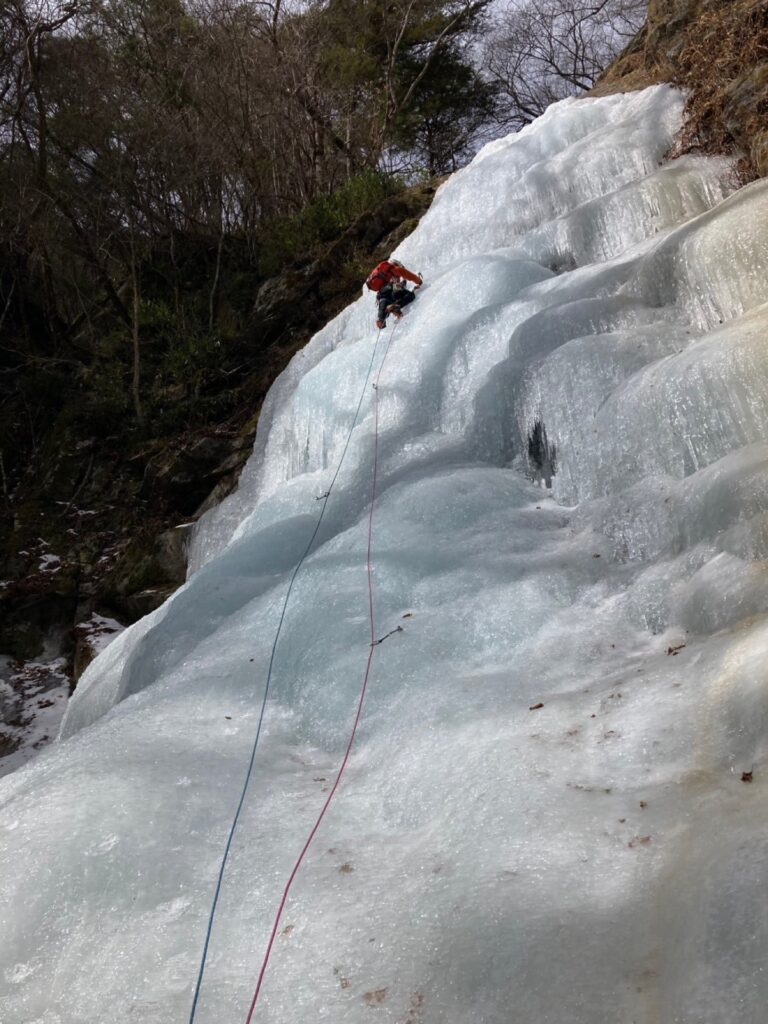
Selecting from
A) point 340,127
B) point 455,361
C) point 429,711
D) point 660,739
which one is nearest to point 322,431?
point 455,361

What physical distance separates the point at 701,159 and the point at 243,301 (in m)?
6.69

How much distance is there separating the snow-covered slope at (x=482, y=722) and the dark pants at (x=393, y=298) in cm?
125

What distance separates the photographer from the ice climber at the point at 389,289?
259 inches

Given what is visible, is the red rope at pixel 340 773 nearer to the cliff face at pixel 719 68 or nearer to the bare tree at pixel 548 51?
the cliff face at pixel 719 68

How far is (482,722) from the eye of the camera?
2.43 meters

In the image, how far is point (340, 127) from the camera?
12.4m

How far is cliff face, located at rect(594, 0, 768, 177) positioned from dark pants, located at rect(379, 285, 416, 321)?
2.38 m

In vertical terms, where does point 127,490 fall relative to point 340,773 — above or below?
above

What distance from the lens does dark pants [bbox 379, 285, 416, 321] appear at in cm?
660

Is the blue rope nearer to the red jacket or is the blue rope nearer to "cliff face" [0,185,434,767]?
the red jacket

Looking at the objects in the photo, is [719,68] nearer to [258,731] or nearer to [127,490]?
[258,731]

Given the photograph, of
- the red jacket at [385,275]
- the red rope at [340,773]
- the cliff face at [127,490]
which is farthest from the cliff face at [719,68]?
the red rope at [340,773]

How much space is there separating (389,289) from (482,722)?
16.1ft

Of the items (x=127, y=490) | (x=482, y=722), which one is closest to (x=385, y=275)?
(x=127, y=490)
